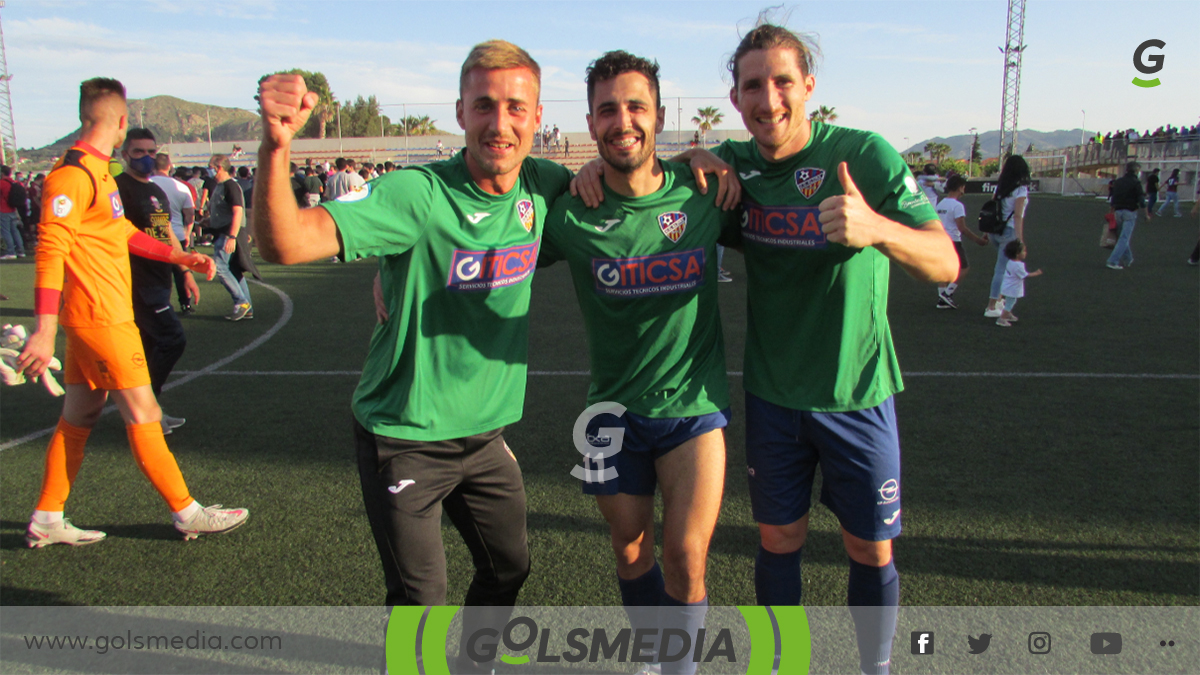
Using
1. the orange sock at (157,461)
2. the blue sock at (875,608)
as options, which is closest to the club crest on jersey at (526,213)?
the blue sock at (875,608)

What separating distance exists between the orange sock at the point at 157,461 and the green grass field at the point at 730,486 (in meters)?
0.29

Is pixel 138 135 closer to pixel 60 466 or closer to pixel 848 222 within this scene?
pixel 60 466

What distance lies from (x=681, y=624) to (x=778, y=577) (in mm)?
Result: 403

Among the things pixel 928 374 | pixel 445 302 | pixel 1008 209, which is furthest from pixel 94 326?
pixel 1008 209

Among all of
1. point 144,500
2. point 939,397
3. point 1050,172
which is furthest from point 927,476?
point 1050,172

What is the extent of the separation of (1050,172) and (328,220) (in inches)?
2443

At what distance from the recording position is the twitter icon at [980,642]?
308cm

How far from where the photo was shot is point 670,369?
8.94 ft

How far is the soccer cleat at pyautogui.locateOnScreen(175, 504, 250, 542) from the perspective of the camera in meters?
3.99

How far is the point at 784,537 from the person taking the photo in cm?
278

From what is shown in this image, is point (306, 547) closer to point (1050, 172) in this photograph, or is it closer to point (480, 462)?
point (480, 462)

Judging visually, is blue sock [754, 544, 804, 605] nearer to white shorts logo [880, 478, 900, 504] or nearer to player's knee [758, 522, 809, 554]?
player's knee [758, 522, 809, 554]

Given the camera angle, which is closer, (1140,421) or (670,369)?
(670,369)

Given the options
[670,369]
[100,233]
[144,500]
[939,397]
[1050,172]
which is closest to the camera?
[670,369]
